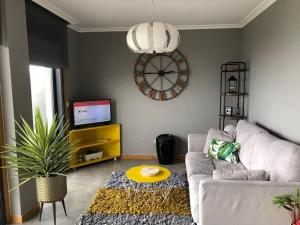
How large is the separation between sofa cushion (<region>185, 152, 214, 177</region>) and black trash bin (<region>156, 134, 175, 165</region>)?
0.87m

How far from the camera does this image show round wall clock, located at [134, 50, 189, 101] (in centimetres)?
473

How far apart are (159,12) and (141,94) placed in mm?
1638

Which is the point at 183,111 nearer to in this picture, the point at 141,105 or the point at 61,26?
the point at 141,105

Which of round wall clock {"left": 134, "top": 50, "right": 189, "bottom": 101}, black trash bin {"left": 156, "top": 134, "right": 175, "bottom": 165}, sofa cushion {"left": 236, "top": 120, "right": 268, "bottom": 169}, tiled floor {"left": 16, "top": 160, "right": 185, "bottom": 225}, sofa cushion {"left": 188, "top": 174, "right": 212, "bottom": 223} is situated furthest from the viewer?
round wall clock {"left": 134, "top": 50, "right": 189, "bottom": 101}

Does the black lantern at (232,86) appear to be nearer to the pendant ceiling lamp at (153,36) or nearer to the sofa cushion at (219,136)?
the sofa cushion at (219,136)

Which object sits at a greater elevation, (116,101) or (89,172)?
(116,101)

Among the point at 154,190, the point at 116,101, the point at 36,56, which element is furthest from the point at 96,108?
the point at 154,190

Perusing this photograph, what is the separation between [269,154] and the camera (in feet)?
8.11

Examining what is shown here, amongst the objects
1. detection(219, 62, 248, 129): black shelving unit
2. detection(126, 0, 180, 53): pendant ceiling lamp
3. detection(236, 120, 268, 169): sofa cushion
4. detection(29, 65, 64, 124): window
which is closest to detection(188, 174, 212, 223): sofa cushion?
detection(236, 120, 268, 169): sofa cushion

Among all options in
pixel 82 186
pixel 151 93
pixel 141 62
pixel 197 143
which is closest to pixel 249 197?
pixel 197 143

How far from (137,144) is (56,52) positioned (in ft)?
7.45

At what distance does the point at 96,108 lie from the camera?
4590 mm

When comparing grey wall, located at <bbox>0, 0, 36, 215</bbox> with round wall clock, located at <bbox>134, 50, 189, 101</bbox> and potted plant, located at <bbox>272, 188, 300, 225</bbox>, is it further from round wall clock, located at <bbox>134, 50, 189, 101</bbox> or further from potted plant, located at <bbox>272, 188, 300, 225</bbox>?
potted plant, located at <bbox>272, 188, 300, 225</bbox>

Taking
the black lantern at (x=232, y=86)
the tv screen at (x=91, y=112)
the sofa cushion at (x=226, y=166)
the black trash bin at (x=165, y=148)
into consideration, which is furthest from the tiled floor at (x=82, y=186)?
the black lantern at (x=232, y=86)
